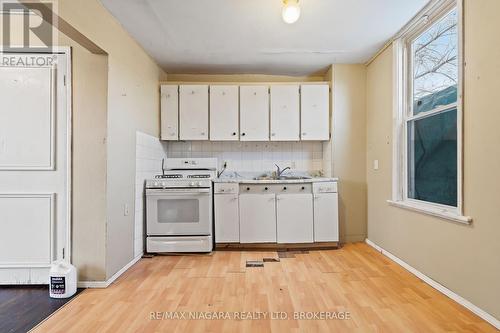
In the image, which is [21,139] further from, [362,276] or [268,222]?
[362,276]

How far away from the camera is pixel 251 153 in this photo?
165 inches

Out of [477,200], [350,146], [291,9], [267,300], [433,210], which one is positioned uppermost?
[291,9]

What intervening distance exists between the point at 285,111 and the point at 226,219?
5.53 feet

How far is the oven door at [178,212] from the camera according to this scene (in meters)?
3.40

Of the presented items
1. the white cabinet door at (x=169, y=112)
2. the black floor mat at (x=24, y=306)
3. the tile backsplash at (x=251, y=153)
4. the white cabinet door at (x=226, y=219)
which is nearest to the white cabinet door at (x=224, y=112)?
the tile backsplash at (x=251, y=153)

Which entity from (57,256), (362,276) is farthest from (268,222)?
(57,256)

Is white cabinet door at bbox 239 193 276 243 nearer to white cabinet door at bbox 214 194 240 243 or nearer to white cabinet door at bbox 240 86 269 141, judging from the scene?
white cabinet door at bbox 214 194 240 243

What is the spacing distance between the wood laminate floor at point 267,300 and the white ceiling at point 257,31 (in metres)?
2.46

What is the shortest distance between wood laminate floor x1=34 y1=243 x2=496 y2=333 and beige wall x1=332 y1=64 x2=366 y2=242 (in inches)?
32.3

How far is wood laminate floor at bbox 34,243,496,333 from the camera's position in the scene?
1.85 meters

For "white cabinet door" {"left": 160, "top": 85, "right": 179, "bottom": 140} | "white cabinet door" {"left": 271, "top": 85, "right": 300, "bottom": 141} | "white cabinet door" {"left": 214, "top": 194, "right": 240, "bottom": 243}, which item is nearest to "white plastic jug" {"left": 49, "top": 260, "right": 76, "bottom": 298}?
"white cabinet door" {"left": 214, "top": 194, "right": 240, "bottom": 243}

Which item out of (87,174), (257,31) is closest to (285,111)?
(257,31)

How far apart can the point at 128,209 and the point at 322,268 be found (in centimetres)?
213

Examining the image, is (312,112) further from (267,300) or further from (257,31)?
(267,300)
